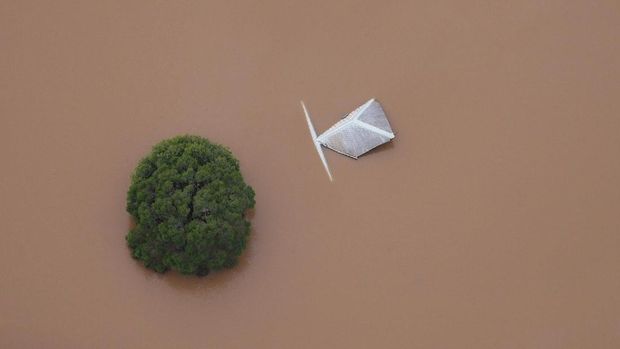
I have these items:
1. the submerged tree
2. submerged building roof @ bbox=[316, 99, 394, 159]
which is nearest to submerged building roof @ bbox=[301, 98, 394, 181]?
submerged building roof @ bbox=[316, 99, 394, 159]

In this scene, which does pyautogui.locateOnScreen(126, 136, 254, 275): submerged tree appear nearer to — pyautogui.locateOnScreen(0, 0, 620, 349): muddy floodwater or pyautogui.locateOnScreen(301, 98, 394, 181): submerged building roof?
pyautogui.locateOnScreen(0, 0, 620, 349): muddy floodwater

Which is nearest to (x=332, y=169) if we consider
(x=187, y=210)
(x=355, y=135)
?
(x=355, y=135)

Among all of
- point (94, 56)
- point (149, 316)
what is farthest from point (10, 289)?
point (94, 56)

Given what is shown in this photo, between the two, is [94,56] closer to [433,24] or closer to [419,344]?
[433,24]

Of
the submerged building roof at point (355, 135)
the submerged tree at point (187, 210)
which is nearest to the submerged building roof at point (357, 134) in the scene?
the submerged building roof at point (355, 135)

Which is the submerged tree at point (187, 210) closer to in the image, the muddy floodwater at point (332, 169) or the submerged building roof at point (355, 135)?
the muddy floodwater at point (332, 169)

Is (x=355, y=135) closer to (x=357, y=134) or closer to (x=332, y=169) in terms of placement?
(x=357, y=134)

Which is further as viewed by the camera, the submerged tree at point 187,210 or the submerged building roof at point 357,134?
the submerged building roof at point 357,134
